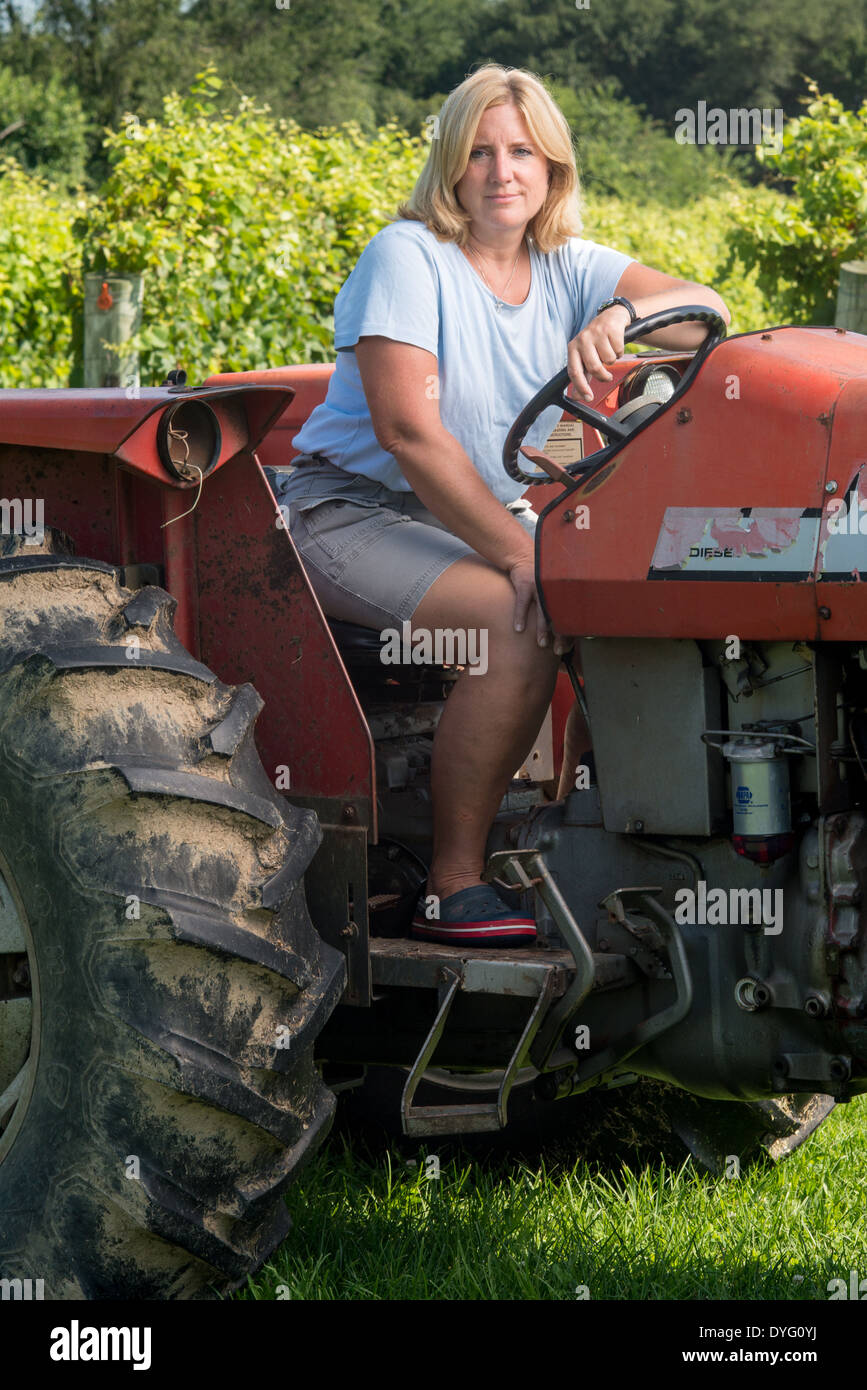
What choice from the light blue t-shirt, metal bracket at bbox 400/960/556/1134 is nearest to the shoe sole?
metal bracket at bbox 400/960/556/1134

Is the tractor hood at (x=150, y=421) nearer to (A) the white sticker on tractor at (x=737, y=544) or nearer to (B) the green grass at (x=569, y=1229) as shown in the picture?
(A) the white sticker on tractor at (x=737, y=544)

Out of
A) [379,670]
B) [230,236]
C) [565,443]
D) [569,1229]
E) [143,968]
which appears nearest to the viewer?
[143,968]

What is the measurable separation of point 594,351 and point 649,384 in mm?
424

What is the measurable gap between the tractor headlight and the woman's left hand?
0.33m

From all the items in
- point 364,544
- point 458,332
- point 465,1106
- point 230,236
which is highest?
point 230,236

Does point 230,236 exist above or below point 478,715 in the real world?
above

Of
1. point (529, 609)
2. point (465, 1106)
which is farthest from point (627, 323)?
point (465, 1106)

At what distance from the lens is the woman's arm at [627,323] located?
2789mm

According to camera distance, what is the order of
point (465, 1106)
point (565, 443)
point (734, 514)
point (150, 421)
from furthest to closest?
point (565, 443) → point (465, 1106) → point (150, 421) → point (734, 514)

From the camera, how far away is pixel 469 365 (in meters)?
3.02

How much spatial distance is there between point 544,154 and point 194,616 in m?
1.14

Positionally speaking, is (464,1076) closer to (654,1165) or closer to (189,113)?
(654,1165)

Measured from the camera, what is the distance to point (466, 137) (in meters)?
3.03

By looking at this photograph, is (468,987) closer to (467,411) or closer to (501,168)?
(467,411)
